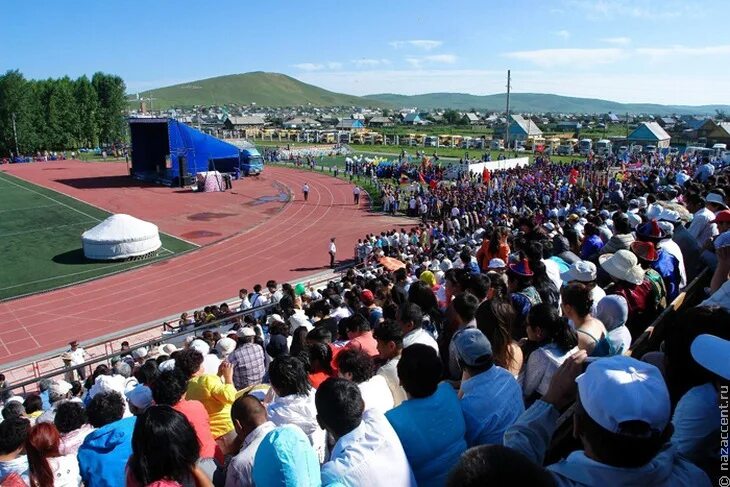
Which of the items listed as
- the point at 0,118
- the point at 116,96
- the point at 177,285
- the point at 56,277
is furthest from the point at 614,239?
the point at 116,96

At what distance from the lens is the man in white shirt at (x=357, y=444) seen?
2975 millimetres

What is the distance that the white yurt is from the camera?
24.0 meters

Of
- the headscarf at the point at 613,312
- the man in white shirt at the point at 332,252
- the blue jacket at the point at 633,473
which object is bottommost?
the man in white shirt at the point at 332,252

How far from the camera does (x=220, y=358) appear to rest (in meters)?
7.70

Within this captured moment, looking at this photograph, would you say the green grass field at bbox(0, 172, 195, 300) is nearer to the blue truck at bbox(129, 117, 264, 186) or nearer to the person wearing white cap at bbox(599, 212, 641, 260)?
the blue truck at bbox(129, 117, 264, 186)

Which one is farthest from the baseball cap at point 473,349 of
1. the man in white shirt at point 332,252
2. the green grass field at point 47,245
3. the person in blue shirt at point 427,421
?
the green grass field at point 47,245

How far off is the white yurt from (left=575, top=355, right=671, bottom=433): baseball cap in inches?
969

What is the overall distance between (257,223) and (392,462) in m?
29.9

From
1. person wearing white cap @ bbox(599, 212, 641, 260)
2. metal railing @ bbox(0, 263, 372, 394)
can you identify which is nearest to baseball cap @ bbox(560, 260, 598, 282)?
person wearing white cap @ bbox(599, 212, 641, 260)

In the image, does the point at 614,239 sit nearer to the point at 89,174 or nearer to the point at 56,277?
the point at 56,277

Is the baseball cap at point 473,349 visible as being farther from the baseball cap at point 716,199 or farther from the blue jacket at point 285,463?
the baseball cap at point 716,199

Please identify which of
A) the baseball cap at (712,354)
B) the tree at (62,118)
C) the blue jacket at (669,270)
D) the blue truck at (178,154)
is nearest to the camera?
the baseball cap at (712,354)

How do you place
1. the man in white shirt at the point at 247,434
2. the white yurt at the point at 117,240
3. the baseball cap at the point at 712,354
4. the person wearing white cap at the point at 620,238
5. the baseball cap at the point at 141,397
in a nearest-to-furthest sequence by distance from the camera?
the baseball cap at the point at 712,354 → the man in white shirt at the point at 247,434 → the baseball cap at the point at 141,397 → the person wearing white cap at the point at 620,238 → the white yurt at the point at 117,240

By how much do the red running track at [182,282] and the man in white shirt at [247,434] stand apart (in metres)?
15.5
